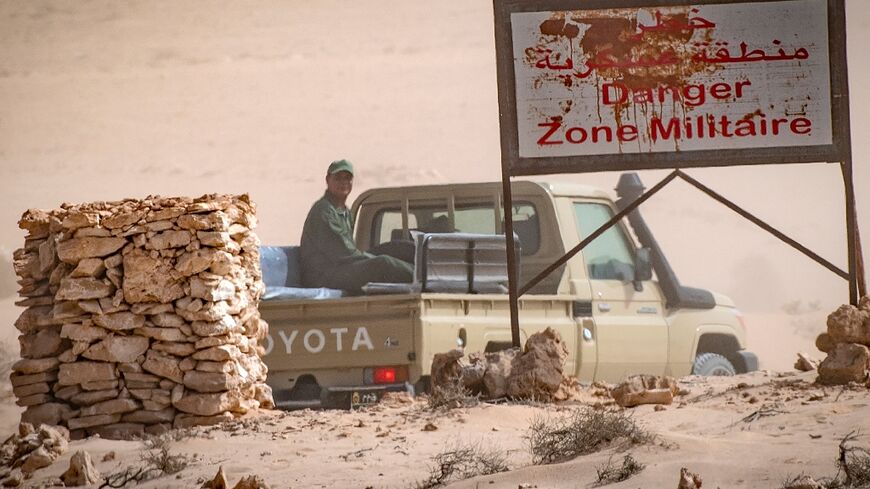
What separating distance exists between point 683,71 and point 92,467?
5.79m

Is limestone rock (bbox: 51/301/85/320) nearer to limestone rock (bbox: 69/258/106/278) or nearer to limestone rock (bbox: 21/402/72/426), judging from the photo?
limestone rock (bbox: 69/258/106/278)

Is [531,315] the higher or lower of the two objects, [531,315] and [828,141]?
the lower

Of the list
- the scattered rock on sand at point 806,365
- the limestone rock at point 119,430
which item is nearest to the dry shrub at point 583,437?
the limestone rock at point 119,430

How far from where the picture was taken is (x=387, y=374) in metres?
9.98

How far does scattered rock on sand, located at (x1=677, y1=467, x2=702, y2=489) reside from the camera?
5.75 meters

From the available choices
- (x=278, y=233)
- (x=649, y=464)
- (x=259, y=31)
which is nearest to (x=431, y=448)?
(x=649, y=464)

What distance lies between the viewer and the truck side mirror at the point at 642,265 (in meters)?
11.5

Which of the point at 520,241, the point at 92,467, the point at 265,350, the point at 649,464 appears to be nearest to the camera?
the point at 649,464

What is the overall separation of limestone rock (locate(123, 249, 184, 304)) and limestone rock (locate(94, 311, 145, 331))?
12 centimetres

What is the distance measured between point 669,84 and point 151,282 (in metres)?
4.58

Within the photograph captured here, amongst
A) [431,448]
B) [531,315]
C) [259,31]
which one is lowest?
[431,448]

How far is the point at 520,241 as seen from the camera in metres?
12.0

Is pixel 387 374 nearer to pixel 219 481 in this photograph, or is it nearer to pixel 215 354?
pixel 215 354

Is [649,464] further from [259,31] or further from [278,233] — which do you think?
[259,31]
